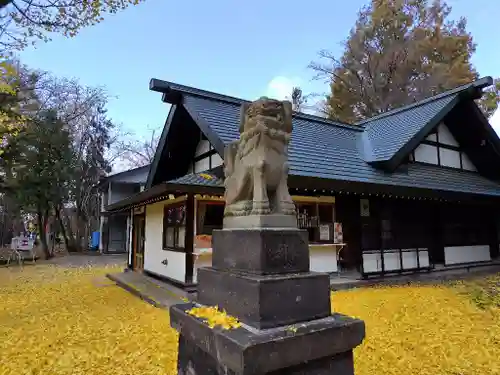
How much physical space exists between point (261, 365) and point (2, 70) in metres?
5.82

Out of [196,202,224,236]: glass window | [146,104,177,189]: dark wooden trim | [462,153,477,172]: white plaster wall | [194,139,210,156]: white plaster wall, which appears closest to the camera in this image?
[196,202,224,236]: glass window

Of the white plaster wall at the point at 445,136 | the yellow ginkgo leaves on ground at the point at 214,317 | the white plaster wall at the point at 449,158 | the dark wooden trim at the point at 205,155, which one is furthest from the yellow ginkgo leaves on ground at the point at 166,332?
the white plaster wall at the point at 445,136

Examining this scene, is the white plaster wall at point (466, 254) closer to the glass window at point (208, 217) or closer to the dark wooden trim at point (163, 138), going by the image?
the glass window at point (208, 217)

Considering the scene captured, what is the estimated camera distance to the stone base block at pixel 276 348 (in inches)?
84.4

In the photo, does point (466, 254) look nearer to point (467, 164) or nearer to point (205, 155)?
point (467, 164)

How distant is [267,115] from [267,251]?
127 centimetres

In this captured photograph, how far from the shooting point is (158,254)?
9547mm

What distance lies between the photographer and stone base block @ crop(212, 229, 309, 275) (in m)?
2.64

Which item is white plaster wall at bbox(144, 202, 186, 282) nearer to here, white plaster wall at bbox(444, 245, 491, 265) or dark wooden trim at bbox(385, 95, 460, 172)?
dark wooden trim at bbox(385, 95, 460, 172)

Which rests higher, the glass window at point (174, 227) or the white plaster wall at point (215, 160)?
the white plaster wall at point (215, 160)

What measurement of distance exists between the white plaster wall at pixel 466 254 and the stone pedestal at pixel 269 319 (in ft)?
33.8

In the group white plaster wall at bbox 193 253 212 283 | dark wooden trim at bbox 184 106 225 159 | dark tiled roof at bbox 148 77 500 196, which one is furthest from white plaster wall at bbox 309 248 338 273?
dark wooden trim at bbox 184 106 225 159

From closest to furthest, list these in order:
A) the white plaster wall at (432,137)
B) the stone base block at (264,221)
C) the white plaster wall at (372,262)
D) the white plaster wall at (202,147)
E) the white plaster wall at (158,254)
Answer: the stone base block at (264,221), the white plaster wall at (158,254), the white plaster wall at (372,262), the white plaster wall at (202,147), the white plaster wall at (432,137)

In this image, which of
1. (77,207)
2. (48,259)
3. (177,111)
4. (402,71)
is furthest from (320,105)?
(48,259)
